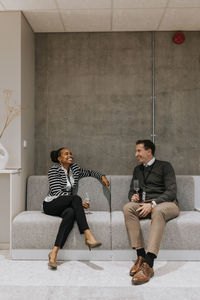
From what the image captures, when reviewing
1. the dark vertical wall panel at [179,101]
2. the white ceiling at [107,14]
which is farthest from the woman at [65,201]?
the white ceiling at [107,14]

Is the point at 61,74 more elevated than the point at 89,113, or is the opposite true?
the point at 61,74

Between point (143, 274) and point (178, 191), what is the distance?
136cm

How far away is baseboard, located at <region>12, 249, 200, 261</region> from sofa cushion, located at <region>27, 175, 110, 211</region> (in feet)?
2.13

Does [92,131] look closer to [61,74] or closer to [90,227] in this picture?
[61,74]

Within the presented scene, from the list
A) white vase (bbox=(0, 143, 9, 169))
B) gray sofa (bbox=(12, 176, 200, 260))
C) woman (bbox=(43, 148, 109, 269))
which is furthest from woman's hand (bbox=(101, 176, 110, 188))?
white vase (bbox=(0, 143, 9, 169))

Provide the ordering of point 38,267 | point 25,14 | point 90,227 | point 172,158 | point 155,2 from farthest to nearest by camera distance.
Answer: point 172,158, point 25,14, point 155,2, point 90,227, point 38,267

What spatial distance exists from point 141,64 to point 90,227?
2417 mm

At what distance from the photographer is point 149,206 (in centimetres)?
336

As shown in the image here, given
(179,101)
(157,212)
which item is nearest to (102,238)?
(157,212)

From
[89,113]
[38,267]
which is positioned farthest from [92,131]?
[38,267]

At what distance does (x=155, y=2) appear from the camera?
3727 millimetres

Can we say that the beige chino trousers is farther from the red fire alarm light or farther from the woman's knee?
the red fire alarm light

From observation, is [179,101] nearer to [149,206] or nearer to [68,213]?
[149,206]

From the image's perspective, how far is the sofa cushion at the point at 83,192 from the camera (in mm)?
3977
